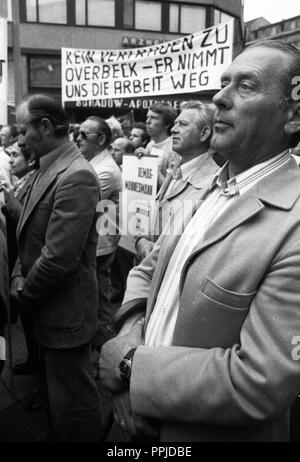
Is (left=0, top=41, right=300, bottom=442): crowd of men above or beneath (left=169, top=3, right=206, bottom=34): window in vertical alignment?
beneath

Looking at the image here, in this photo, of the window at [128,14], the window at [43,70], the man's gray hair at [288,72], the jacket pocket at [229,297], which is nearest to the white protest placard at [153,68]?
the man's gray hair at [288,72]

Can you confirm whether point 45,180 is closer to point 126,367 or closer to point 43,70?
point 126,367

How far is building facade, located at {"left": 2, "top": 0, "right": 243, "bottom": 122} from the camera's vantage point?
2055 centimetres

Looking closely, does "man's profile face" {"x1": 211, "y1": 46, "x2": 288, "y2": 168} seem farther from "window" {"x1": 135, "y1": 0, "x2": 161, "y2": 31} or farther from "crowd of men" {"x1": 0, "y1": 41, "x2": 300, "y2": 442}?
"window" {"x1": 135, "y1": 0, "x2": 161, "y2": 31}

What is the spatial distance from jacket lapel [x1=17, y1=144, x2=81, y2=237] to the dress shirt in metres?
1.12

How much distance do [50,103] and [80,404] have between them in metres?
1.65

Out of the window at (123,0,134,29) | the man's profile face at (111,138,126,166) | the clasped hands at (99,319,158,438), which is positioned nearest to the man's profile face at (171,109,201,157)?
the clasped hands at (99,319,158,438)

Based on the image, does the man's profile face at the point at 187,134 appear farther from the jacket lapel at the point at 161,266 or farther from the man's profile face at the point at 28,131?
the jacket lapel at the point at 161,266

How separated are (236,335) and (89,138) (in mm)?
3328

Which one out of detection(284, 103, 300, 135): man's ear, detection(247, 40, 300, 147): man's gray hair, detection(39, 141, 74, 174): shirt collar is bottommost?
detection(39, 141, 74, 174): shirt collar

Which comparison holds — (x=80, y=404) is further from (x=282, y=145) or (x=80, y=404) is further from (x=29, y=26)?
(x=29, y=26)

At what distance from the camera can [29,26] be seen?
67.2 ft

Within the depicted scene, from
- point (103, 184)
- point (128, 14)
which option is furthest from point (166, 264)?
point (128, 14)

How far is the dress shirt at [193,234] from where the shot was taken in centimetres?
129
